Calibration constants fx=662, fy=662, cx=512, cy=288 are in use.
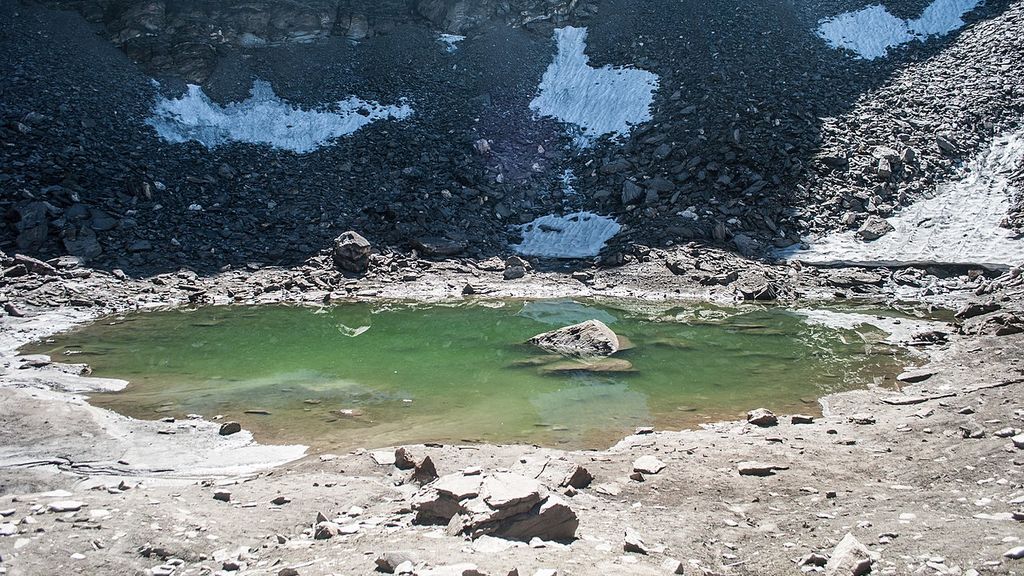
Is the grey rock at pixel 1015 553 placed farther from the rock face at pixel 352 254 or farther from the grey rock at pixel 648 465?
the rock face at pixel 352 254

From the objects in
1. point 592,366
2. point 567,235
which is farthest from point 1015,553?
point 567,235

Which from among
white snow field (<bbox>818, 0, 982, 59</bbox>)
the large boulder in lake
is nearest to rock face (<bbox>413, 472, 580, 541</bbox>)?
the large boulder in lake

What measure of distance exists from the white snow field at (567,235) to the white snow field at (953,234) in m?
6.37

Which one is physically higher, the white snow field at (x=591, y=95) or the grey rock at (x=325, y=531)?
the white snow field at (x=591, y=95)

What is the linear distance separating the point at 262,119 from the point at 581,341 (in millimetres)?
22655

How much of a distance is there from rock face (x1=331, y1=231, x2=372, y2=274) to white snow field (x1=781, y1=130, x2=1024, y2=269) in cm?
1393

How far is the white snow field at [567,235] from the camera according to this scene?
2394 cm

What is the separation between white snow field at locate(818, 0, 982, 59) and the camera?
32188mm

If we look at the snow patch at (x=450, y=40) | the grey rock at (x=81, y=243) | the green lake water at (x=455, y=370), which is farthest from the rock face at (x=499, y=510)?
the snow patch at (x=450, y=40)

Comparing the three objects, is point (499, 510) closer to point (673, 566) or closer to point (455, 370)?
point (673, 566)

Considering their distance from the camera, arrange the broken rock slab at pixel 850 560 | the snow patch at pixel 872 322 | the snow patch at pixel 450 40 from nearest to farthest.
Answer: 1. the broken rock slab at pixel 850 560
2. the snow patch at pixel 872 322
3. the snow patch at pixel 450 40

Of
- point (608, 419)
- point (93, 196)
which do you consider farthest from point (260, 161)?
point (608, 419)

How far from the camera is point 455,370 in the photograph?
12.7 meters

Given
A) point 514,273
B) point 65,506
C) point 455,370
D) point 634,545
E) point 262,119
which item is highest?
point 262,119
